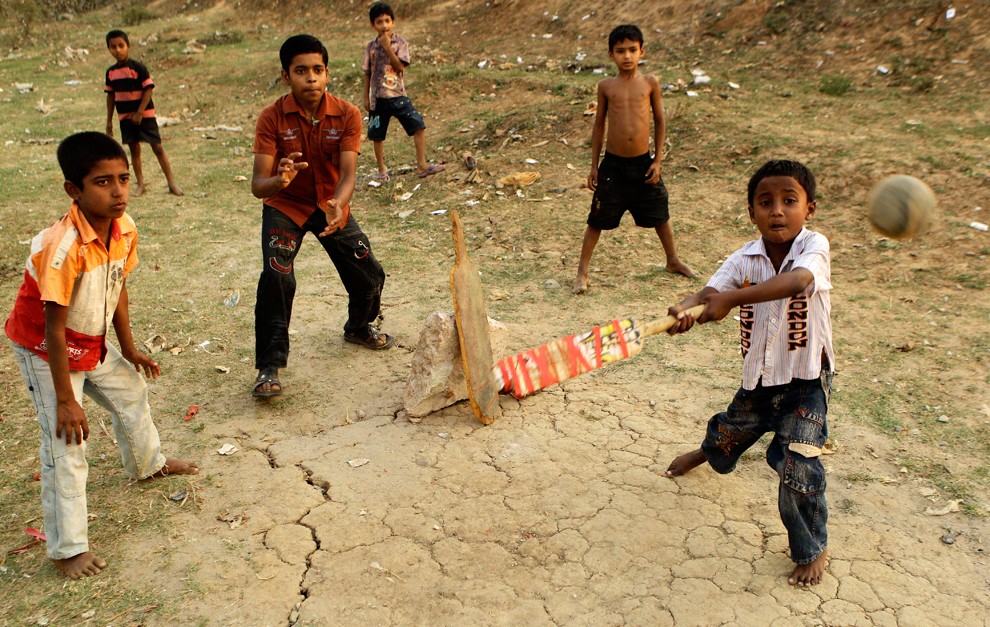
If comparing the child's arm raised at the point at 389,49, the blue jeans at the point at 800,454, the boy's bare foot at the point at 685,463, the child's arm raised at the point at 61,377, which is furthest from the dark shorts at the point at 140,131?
the blue jeans at the point at 800,454

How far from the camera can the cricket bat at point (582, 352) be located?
281 cm

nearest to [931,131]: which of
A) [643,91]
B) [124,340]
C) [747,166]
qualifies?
[747,166]

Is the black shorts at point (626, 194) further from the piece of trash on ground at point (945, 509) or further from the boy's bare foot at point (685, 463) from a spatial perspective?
the piece of trash on ground at point (945, 509)

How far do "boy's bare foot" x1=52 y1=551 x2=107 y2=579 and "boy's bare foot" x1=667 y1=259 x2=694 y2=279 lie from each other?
389 centimetres

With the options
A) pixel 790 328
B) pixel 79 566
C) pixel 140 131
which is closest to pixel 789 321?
pixel 790 328

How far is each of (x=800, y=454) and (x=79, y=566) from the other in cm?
250

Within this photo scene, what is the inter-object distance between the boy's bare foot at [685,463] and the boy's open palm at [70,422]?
2237 mm

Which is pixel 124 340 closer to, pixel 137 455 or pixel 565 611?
pixel 137 455

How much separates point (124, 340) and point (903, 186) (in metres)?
3.03

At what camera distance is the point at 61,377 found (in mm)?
2588

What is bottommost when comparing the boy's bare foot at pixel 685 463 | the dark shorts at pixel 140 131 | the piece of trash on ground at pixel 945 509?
the piece of trash on ground at pixel 945 509

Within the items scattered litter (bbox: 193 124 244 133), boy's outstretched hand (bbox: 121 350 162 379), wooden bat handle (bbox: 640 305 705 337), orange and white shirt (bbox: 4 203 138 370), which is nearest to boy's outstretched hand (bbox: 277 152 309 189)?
orange and white shirt (bbox: 4 203 138 370)

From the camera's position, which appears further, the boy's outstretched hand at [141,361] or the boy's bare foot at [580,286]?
the boy's bare foot at [580,286]

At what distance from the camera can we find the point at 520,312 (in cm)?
488
